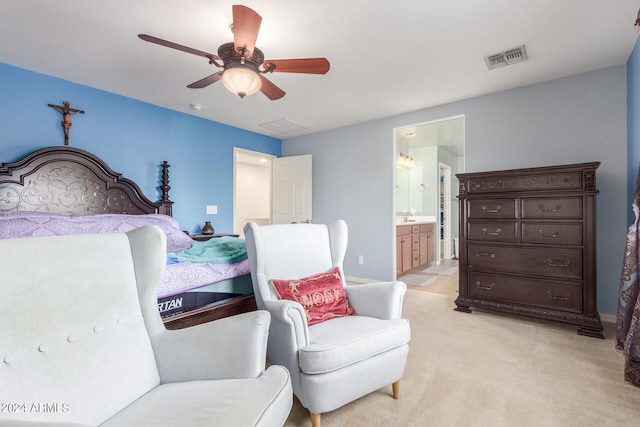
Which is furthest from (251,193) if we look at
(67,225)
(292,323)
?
(292,323)

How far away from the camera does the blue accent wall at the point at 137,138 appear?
8.73 feet

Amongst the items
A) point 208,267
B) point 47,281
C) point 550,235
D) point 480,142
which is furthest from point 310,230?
point 480,142

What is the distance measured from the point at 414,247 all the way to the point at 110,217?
4.20 meters

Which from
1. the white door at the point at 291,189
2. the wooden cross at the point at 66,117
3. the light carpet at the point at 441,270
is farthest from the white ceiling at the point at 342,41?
the light carpet at the point at 441,270

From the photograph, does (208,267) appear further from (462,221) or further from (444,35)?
(462,221)

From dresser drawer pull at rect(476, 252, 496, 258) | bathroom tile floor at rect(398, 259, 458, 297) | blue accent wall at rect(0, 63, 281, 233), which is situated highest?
blue accent wall at rect(0, 63, 281, 233)

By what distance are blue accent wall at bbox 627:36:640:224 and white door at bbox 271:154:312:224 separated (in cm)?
358

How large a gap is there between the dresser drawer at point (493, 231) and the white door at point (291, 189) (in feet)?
8.10

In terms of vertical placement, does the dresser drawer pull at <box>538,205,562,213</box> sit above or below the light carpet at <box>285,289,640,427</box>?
above

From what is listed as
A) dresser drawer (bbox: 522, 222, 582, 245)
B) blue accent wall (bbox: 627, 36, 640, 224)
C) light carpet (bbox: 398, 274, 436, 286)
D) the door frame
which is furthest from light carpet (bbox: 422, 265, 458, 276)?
blue accent wall (bbox: 627, 36, 640, 224)

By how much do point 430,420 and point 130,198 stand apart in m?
3.41

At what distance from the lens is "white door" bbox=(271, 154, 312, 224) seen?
4777 mm

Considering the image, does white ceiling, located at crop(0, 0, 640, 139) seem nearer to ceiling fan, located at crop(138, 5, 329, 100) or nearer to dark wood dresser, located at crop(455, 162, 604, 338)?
ceiling fan, located at crop(138, 5, 329, 100)

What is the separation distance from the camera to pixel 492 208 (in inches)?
116
